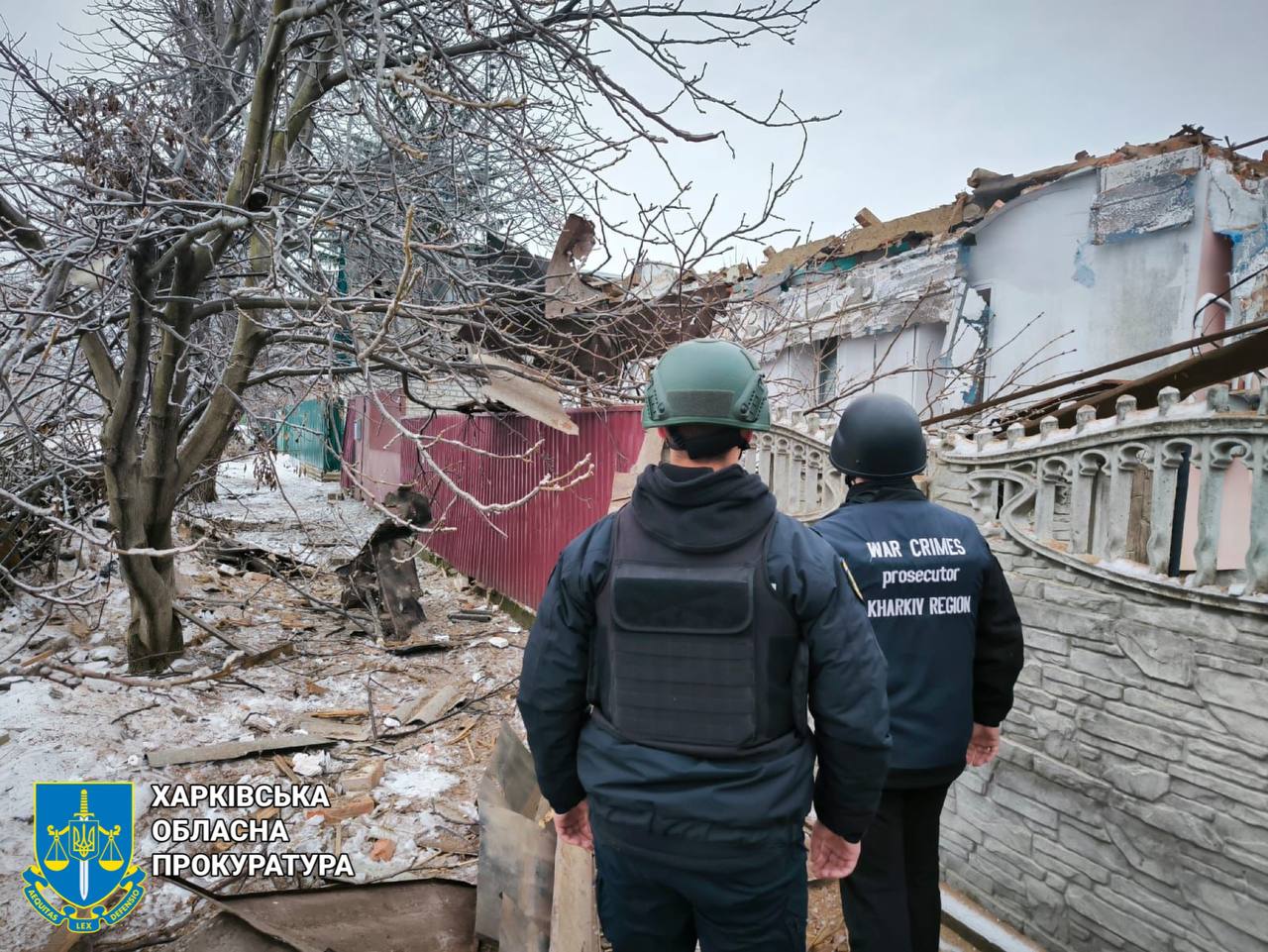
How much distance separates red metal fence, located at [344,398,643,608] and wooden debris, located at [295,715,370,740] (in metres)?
1.56

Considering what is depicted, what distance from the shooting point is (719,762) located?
69.3 inches

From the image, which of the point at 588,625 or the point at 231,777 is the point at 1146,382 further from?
the point at 231,777

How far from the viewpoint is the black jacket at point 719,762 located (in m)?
1.72

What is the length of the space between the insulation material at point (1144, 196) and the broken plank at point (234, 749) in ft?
30.8

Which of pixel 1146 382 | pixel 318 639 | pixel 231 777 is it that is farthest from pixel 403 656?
pixel 1146 382

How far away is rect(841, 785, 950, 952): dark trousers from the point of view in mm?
2264

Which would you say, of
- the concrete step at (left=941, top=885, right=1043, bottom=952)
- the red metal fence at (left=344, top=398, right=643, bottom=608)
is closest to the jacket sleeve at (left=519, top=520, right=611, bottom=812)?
the concrete step at (left=941, top=885, right=1043, bottom=952)

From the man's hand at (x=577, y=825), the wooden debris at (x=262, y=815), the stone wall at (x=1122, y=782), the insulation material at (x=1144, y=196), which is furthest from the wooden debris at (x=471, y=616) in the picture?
the insulation material at (x=1144, y=196)

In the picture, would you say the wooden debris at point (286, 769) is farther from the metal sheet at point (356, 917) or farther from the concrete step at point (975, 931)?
the concrete step at point (975, 931)

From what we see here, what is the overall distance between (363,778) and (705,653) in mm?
3337

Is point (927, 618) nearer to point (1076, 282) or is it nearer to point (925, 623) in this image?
point (925, 623)

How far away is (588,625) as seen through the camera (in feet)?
6.33

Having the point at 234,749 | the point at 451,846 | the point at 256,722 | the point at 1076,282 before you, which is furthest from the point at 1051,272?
the point at 234,749

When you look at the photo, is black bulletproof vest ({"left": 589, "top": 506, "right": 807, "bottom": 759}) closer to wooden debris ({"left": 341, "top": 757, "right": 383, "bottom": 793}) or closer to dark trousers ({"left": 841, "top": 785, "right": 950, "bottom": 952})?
dark trousers ({"left": 841, "top": 785, "right": 950, "bottom": 952})
